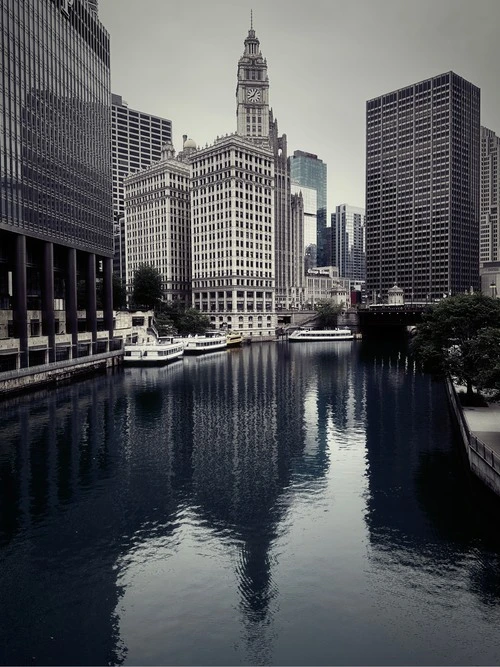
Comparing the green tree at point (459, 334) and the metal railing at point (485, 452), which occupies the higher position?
the green tree at point (459, 334)

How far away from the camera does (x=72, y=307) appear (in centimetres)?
10200

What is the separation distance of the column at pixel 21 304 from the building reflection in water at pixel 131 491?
8.04m

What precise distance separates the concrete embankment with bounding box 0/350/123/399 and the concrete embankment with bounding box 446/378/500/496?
205ft

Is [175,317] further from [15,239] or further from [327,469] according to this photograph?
[327,469]

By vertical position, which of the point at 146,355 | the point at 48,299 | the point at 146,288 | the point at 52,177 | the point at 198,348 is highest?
the point at 52,177

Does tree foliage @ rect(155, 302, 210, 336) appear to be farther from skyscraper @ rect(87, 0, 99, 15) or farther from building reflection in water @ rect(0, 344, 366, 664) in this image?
building reflection in water @ rect(0, 344, 366, 664)

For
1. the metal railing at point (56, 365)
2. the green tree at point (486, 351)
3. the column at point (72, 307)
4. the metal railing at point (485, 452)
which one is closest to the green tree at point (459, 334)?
the green tree at point (486, 351)

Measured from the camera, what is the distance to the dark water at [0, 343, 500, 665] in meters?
21.8

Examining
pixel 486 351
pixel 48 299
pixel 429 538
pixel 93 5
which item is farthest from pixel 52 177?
pixel 429 538

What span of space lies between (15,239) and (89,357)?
29.7m

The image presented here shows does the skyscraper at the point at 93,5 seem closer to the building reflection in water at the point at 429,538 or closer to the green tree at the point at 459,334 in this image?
the green tree at the point at 459,334

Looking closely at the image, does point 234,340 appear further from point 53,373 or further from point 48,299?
point 53,373

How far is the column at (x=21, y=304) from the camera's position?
82.9 m

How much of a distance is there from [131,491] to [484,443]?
26.4m
